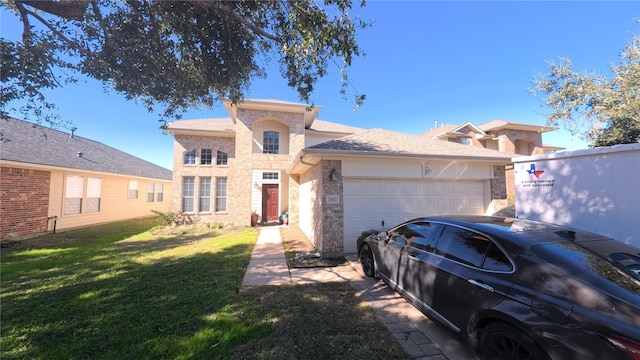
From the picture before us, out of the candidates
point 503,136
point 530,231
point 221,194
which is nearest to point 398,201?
point 530,231

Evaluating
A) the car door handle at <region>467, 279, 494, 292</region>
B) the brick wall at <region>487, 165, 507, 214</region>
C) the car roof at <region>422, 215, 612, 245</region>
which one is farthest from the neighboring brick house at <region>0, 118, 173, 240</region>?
the brick wall at <region>487, 165, 507, 214</region>

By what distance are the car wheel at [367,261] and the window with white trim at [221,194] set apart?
11828 mm

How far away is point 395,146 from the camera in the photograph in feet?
26.7

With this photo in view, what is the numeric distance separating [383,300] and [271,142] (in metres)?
11.7

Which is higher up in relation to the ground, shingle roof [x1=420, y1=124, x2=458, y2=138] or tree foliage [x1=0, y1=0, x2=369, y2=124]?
shingle roof [x1=420, y1=124, x2=458, y2=138]

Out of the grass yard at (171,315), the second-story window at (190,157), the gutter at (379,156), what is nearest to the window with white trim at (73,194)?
the second-story window at (190,157)

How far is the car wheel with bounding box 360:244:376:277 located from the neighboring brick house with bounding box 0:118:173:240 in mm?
9319

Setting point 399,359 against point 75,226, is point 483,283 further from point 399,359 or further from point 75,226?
point 75,226

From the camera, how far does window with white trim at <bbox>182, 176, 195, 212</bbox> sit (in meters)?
14.8

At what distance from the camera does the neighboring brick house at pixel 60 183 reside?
388 inches

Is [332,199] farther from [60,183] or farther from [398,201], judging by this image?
[60,183]

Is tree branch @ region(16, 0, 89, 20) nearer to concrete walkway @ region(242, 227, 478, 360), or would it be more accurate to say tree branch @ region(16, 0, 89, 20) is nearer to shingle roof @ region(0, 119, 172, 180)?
shingle roof @ region(0, 119, 172, 180)

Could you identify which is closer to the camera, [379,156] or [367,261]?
[367,261]

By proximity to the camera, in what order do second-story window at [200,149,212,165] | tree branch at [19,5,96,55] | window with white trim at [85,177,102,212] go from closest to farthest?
tree branch at [19,5,96,55] < window with white trim at [85,177,102,212] < second-story window at [200,149,212,165]
